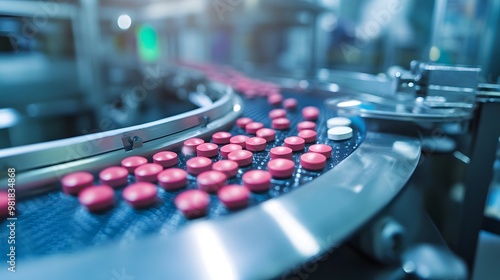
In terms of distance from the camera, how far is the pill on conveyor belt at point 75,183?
0.42 metres

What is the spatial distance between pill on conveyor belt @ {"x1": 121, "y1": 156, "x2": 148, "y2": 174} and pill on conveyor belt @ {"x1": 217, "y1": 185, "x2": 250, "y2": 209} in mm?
186

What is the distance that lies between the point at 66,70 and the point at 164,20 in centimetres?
128

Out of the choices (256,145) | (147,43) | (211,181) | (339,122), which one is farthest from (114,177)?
(147,43)

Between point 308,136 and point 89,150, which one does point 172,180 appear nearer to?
point 89,150

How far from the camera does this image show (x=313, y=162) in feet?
1.55

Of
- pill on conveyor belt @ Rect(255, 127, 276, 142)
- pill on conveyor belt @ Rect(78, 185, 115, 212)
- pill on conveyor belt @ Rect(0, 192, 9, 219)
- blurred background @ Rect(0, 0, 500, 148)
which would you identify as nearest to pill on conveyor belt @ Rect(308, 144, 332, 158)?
pill on conveyor belt @ Rect(255, 127, 276, 142)

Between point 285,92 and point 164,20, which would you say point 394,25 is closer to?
point 285,92

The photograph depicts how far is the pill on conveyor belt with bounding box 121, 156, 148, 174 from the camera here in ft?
1.58

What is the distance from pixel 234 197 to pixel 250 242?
0.23ft

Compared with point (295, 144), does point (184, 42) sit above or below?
above

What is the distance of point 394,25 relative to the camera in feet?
8.06

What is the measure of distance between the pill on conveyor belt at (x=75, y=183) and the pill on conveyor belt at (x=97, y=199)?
0.03m

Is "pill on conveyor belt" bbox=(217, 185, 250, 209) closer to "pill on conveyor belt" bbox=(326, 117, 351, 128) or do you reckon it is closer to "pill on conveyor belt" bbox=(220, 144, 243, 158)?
"pill on conveyor belt" bbox=(220, 144, 243, 158)

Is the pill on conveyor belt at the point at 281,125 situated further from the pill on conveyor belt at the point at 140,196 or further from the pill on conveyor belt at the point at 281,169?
the pill on conveyor belt at the point at 140,196
